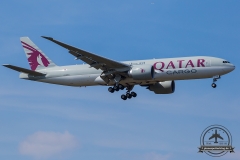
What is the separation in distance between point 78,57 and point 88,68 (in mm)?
3314

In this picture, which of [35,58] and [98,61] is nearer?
[98,61]

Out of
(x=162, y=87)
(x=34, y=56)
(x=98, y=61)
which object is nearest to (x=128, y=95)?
(x=162, y=87)

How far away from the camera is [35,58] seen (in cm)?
7469

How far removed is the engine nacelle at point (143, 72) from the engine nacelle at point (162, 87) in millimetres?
6559

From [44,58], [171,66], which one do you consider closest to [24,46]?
[44,58]

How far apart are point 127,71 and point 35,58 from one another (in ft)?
40.1

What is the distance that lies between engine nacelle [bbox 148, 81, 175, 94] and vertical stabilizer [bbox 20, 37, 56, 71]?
1056 cm

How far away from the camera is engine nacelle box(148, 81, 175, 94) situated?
2852 inches

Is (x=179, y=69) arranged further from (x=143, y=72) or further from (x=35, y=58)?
(x=35, y=58)

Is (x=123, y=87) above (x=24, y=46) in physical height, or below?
below

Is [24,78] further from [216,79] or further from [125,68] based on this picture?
[216,79]

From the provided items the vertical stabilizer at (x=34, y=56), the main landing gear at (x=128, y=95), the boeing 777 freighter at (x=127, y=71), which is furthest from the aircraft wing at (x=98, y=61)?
the vertical stabilizer at (x=34, y=56)

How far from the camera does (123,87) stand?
69.1m

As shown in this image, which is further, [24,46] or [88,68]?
[24,46]
